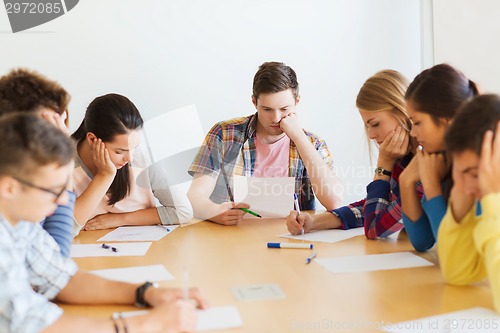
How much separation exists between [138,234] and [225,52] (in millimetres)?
1428

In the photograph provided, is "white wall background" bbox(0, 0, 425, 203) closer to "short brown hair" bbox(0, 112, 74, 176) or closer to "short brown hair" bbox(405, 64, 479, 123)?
"short brown hair" bbox(405, 64, 479, 123)

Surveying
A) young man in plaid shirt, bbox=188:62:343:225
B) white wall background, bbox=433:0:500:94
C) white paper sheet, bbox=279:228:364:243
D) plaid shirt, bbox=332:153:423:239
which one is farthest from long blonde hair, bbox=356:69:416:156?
white wall background, bbox=433:0:500:94

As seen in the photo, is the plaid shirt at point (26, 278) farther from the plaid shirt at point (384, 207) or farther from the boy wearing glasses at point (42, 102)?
the plaid shirt at point (384, 207)

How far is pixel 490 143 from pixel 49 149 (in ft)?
2.98

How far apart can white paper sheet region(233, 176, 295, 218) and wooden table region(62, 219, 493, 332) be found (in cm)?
28

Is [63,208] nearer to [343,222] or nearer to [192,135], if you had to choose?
[343,222]

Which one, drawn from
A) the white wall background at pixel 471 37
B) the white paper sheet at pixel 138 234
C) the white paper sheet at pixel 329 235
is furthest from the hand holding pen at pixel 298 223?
the white wall background at pixel 471 37

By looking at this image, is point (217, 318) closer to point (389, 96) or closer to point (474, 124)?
point (474, 124)

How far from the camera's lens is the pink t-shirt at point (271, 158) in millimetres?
2684

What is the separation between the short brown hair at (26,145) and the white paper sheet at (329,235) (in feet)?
3.38

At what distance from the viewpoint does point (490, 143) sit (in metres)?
1.21

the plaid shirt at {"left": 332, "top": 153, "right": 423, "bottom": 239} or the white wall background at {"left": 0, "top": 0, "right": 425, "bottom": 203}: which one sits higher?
the white wall background at {"left": 0, "top": 0, "right": 425, "bottom": 203}

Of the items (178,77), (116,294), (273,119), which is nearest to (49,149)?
(116,294)

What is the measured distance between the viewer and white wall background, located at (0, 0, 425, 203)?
296cm
